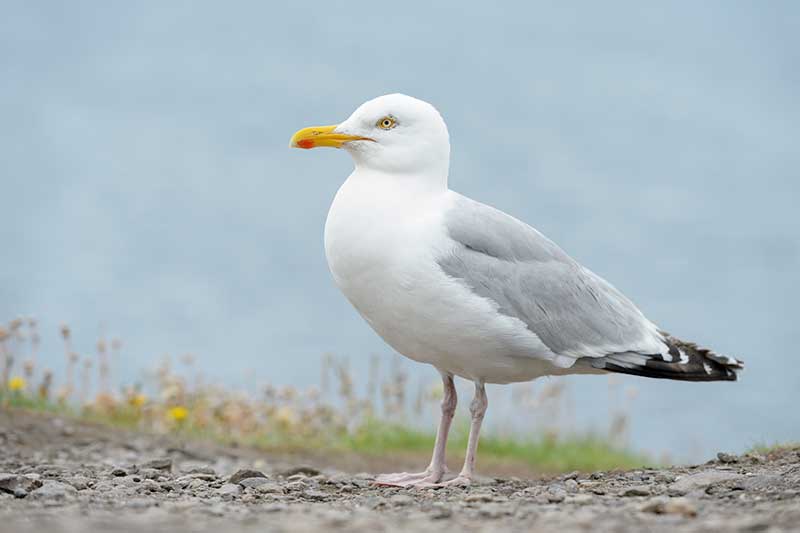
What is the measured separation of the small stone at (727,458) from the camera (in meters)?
6.68

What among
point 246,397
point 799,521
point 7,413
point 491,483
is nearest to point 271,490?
point 491,483

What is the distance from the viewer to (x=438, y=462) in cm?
637

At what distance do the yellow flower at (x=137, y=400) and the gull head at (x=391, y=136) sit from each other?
5031mm

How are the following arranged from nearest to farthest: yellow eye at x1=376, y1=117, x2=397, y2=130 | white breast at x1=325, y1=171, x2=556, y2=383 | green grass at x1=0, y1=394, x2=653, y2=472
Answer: white breast at x1=325, y1=171, x2=556, y2=383, yellow eye at x1=376, y1=117, x2=397, y2=130, green grass at x1=0, y1=394, x2=653, y2=472

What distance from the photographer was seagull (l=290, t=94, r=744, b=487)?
19.5ft

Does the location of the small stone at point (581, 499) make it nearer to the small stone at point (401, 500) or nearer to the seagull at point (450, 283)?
the small stone at point (401, 500)

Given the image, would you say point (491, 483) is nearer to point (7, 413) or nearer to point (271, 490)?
point (271, 490)

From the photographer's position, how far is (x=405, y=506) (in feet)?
15.9

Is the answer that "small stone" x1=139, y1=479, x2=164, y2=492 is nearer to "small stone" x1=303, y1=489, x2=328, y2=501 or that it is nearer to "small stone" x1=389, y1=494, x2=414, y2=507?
"small stone" x1=303, y1=489, x2=328, y2=501

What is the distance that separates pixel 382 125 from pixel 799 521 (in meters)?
3.43

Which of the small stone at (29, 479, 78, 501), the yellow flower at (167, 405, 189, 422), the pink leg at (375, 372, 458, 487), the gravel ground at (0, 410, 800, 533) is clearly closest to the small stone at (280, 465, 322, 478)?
the gravel ground at (0, 410, 800, 533)

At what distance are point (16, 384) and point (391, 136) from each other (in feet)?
18.9

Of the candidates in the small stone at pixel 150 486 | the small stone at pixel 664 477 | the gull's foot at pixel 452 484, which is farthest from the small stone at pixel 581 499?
the small stone at pixel 150 486

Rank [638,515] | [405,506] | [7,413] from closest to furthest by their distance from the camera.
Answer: [638,515] → [405,506] → [7,413]
